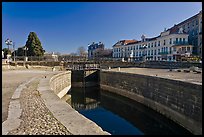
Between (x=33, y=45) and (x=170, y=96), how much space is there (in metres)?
42.6

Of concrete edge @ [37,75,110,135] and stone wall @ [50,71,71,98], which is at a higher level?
concrete edge @ [37,75,110,135]

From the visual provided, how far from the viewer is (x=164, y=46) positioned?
2077 inches

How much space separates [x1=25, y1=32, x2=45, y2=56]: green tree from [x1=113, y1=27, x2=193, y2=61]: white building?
81.8 feet

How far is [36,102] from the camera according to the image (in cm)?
723

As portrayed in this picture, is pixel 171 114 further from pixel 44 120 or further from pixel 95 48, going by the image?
pixel 95 48

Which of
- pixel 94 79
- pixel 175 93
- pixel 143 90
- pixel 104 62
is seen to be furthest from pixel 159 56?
pixel 175 93

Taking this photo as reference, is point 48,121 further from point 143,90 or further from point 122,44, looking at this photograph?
point 122,44

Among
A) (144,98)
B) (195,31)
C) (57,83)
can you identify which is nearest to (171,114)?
(144,98)

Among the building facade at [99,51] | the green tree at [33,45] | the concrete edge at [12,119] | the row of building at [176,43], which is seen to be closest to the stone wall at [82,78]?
the row of building at [176,43]

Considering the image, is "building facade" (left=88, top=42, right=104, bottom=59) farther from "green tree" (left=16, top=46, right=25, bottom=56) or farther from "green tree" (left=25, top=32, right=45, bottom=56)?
"green tree" (left=25, top=32, right=45, bottom=56)

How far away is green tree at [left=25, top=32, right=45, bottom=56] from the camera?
4841 centimetres

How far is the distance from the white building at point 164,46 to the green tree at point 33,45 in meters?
24.9

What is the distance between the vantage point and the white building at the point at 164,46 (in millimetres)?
47688

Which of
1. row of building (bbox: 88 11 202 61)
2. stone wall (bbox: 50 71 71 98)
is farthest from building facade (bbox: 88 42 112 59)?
stone wall (bbox: 50 71 71 98)
